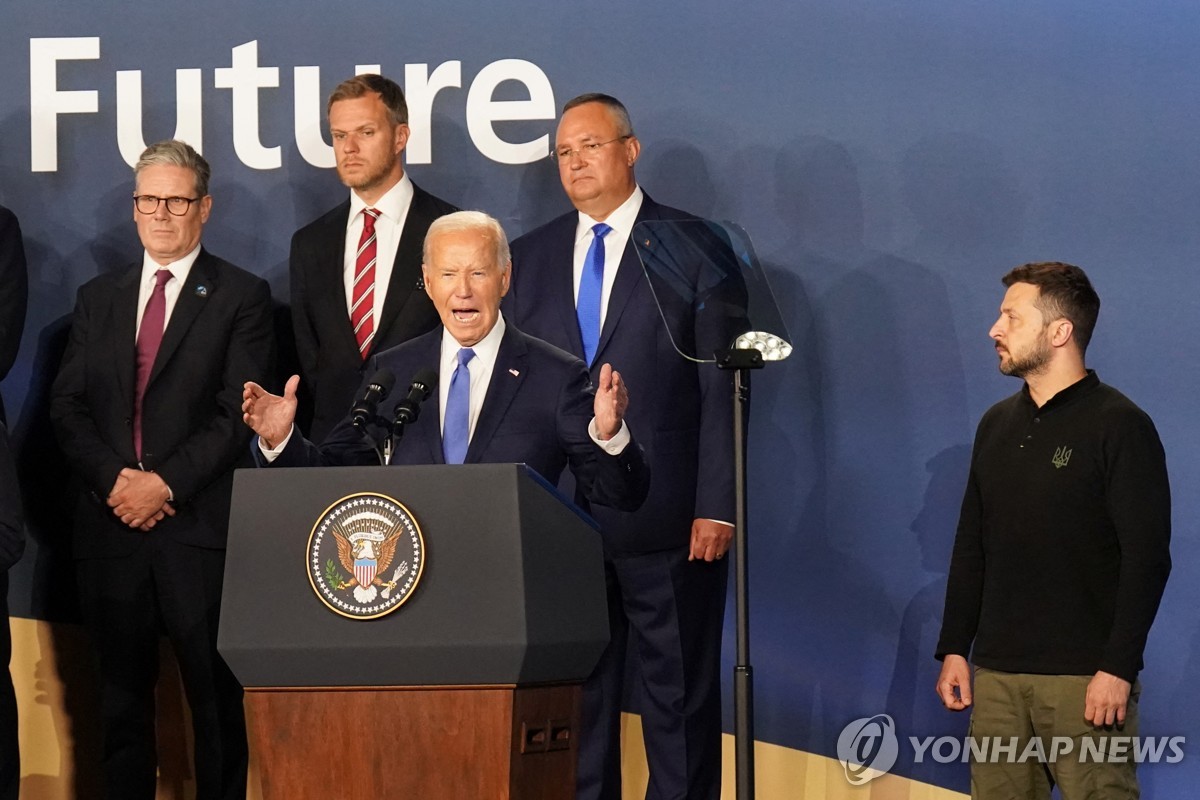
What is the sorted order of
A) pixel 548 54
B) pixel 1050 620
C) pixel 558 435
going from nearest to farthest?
1. pixel 558 435
2. pixel 1050 620
3. pixel 548 54

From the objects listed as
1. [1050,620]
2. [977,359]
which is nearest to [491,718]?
[1050,620]

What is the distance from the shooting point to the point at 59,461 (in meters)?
5.21

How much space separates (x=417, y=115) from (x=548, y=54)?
463 mm

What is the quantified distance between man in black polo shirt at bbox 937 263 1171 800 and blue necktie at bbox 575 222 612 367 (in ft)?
3.66

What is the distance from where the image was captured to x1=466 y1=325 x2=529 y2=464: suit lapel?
340cm

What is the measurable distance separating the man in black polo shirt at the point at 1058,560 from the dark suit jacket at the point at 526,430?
3.28 ft

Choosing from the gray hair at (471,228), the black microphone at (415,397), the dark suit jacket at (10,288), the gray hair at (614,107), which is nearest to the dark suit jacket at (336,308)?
the gray hair at (614,107)

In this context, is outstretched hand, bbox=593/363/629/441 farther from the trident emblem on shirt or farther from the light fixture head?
the trident emblem on shirt

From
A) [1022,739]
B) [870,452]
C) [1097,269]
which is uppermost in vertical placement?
[1097,269]

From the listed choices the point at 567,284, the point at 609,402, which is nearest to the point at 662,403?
the point at 567,284

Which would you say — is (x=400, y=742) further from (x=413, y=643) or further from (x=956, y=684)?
(x=956, y=684)

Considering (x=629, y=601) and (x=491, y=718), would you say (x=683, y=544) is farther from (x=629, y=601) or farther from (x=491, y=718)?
(x=491, y=718)

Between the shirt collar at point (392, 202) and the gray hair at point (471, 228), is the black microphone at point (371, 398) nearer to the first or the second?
the gray hair at point (471, 228)

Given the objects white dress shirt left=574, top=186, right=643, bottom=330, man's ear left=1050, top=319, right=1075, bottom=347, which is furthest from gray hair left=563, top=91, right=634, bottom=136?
man's ear left=1050, top=319, right=1075, bottom=347
